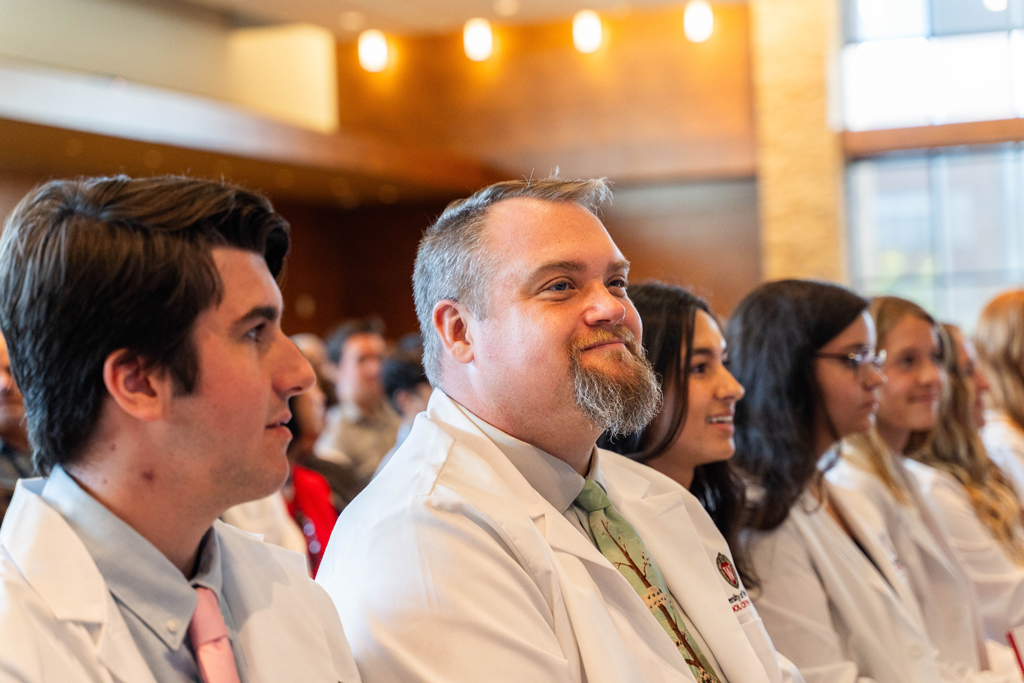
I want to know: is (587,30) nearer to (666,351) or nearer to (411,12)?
(411,12)

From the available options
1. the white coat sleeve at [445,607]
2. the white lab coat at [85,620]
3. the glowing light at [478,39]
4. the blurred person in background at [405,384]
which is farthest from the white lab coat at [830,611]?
the glowing light at [478,39]

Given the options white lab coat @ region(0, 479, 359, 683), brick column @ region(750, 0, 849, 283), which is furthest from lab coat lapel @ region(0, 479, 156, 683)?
brick column @ region(750, 0, 849, 283)

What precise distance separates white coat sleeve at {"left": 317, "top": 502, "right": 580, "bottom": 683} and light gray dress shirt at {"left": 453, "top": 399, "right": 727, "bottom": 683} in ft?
0.70

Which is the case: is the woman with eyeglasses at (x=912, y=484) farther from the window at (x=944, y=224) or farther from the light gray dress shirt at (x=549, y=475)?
the window at (x=944, y=224)

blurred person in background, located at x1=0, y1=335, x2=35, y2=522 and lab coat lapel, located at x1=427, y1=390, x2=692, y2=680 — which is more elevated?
blurred person in background, located at x1=0, y1=335, x2=35, y2=522

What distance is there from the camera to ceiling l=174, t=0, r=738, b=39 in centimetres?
1123

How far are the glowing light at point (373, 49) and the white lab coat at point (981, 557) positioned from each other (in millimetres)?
11122

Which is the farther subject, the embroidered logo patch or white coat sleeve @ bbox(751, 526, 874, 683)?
white coat sleeve @ bbox(751, 526, 874, 683)

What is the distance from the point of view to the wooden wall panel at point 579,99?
474 inches

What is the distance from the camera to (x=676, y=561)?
6.25 ft

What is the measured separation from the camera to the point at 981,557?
10.7 feet

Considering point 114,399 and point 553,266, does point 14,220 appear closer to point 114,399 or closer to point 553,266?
point 114,399

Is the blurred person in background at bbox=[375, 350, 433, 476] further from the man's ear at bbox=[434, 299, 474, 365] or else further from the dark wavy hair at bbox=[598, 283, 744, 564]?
the man's ear at bbox=[434, 299, 474, 365]

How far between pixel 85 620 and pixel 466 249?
942 millimetres
